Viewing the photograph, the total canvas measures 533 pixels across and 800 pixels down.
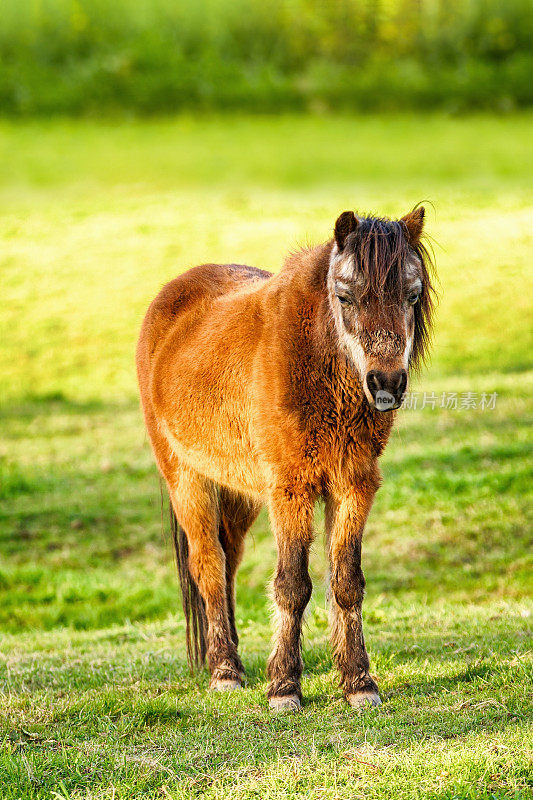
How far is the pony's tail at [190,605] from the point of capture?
6538 millimetres

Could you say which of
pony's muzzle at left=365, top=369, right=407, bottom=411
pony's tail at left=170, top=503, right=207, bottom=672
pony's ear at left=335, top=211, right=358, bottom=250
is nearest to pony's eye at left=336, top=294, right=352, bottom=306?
pony's ear at left=335, top=211, right=358, bottom=250

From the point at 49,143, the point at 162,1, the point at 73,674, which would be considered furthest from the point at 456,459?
the point at 162,1

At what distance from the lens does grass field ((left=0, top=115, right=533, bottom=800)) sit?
441 cm

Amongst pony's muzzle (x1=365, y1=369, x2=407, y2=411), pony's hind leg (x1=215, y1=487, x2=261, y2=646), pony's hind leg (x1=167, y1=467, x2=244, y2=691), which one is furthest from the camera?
pony's hind leg (x1=215, y1=487, x2=261, y2=646)

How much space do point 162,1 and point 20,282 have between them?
856 inches

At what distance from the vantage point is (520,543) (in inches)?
386

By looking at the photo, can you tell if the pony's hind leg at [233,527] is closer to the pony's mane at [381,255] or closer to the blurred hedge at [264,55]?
the pony's mane at [381,255]

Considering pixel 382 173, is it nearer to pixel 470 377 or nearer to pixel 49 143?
pixel 49 143

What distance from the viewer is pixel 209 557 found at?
6441 millimetres

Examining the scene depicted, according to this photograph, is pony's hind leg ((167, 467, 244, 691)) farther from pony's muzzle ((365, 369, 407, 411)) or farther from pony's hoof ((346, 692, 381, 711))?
pony's muzzle ((365, 369, 407, 411))

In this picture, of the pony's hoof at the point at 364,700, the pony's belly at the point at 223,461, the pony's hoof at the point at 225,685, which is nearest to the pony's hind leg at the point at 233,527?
the pony's belly at the point at 223,461

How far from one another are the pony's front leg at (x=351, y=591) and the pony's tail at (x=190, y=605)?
1381mm

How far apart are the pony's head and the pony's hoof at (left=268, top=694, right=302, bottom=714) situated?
5.65 ft

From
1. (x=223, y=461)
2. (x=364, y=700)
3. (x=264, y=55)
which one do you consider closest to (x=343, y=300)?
(x=223, y=461)
